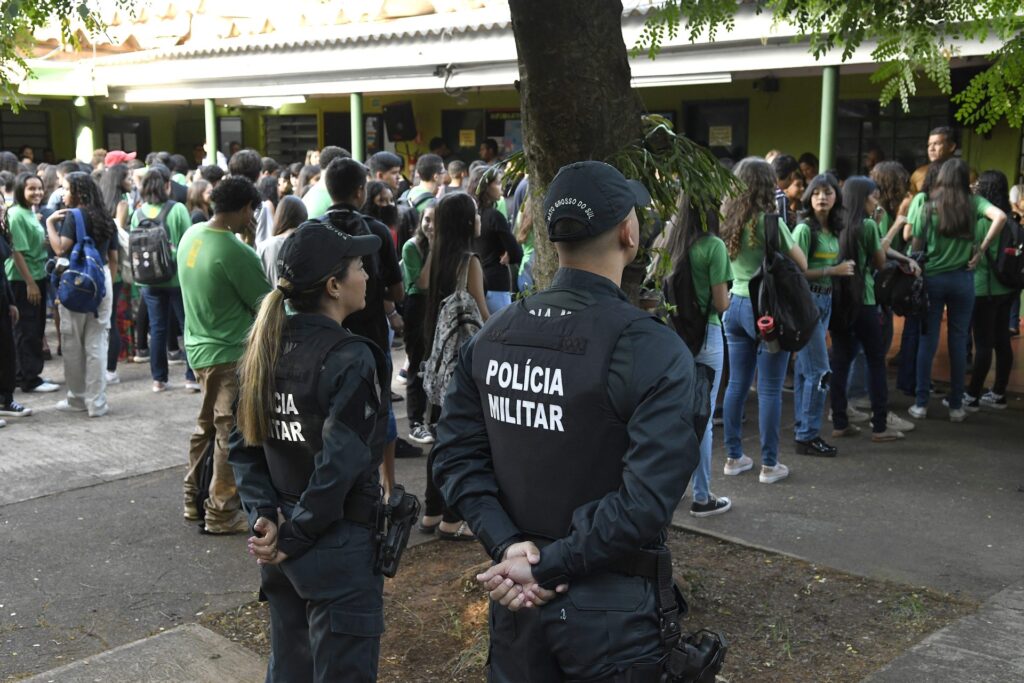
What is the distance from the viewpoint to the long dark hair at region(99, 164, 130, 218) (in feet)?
32.7

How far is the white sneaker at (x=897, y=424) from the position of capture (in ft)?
25.0

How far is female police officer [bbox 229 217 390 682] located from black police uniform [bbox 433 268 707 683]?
56cm

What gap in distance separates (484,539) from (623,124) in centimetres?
219

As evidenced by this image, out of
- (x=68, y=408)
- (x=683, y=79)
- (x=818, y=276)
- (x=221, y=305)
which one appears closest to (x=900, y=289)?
(x=818, y=276)

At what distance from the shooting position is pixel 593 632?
254cm

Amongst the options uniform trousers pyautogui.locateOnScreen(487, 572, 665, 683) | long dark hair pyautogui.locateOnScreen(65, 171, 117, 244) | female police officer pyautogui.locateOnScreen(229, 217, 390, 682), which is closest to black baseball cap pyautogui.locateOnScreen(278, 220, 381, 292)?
female police officer pyautogui.locateOnScreen(229, 217, 390, 682)

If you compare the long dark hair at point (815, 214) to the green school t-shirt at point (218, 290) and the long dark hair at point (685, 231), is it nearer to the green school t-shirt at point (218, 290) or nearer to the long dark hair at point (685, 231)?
the long dark hair at point (685, 231)

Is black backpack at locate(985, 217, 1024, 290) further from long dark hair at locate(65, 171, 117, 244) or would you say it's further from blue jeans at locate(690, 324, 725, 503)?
long dark hair at locate(65, 171, 117, 244)

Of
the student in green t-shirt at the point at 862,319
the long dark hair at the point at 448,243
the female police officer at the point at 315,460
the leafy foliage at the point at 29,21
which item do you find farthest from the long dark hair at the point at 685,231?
the leafy foliage at the point at 29,21

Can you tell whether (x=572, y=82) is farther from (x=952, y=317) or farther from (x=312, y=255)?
(x=952, y=317)

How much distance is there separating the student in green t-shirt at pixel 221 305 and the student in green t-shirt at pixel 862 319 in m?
3.81

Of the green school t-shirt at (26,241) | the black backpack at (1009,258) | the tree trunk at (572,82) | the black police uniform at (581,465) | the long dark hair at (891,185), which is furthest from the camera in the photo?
the green school t-shirt at (26,241)

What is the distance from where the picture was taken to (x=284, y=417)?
10.7ft

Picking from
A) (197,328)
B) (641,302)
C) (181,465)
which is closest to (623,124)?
(641,302)
